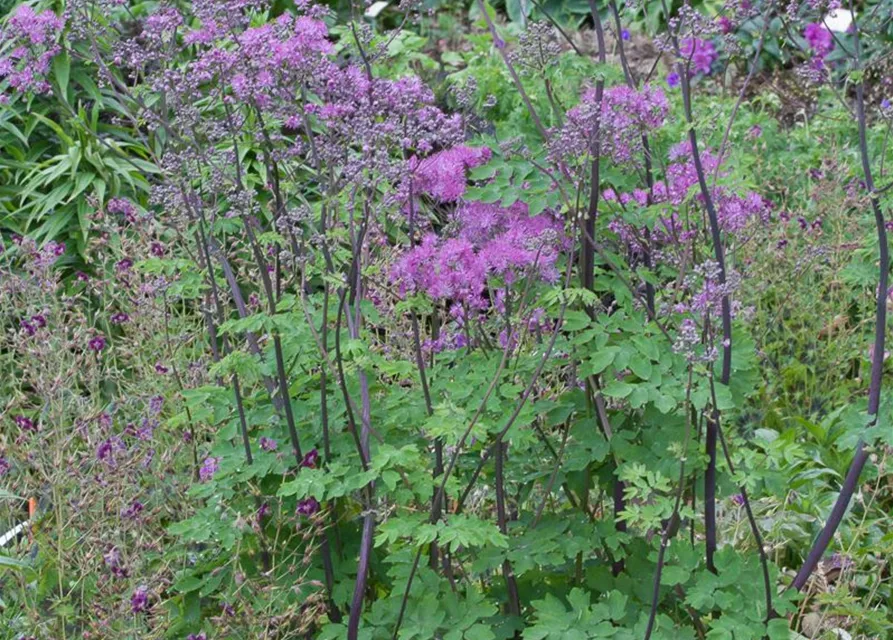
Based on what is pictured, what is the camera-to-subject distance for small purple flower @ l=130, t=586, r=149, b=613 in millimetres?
2820

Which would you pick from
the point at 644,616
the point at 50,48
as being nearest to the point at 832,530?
the point at 644,616

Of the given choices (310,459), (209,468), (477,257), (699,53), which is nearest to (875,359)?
(477,257)

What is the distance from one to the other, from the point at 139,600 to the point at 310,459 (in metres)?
0.50

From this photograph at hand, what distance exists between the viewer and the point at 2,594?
3598 millimetres

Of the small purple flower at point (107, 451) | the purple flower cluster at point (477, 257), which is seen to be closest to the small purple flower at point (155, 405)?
the small purple flower at point (107, 451)

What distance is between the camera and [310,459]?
2828 millimetres

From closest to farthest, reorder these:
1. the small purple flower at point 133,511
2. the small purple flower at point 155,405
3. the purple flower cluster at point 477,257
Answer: the purple flower cluster at point 477,257, the small purple flower at point 133,511, the small purple flower at point 155,405

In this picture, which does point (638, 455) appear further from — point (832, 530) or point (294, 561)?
point (294, 561)

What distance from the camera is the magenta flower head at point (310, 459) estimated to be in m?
2.83

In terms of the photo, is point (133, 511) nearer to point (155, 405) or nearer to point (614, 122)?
point (155, 405)

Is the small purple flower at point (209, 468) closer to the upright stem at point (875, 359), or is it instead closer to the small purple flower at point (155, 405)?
the small purple flower at point (155, 405)

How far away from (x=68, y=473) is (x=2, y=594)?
1.68 feet

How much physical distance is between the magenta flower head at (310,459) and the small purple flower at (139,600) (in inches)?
18.1

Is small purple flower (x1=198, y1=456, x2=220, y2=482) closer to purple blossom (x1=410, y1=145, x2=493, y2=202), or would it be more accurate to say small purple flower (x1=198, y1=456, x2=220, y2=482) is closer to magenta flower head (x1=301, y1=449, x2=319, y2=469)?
magenta flower head (x1=301, y1=449, x2=319, y2=469)
